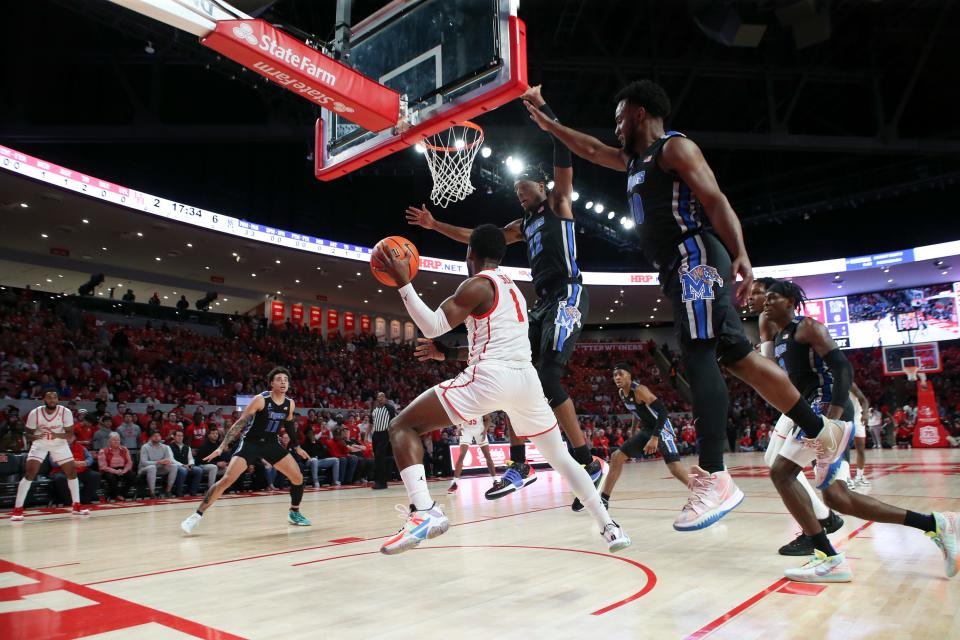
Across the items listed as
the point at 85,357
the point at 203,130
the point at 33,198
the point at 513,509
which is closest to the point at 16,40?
the point at 33,198

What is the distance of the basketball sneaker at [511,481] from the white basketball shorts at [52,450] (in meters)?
7.57

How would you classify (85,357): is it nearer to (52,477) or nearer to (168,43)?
(52,477)

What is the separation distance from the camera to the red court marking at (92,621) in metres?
2.79

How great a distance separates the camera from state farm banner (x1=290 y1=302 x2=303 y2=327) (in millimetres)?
30219

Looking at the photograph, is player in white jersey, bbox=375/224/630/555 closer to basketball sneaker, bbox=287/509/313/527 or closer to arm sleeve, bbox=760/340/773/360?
arm sleeve, bbox=760/340/773/360

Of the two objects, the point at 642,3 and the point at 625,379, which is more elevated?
the point at 642,3

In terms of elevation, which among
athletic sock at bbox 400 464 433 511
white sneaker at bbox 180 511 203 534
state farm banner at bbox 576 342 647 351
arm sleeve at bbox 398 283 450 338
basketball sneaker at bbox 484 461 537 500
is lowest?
white sneaker at bbox 180 511 203 534

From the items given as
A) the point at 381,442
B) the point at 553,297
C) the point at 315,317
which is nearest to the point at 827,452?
the point at 553,297

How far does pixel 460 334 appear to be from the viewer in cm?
3628

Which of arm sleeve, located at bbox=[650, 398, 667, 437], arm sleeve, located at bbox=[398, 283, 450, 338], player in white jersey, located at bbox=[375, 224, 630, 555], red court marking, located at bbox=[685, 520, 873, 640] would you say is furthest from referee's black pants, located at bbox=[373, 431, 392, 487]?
red court marking, located at bbox=[685, 520, 873, 640]

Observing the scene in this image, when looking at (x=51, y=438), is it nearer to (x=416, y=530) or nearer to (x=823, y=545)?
(x=416, y=530)

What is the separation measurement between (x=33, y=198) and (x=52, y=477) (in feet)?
36.5

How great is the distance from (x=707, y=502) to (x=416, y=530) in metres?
1.52

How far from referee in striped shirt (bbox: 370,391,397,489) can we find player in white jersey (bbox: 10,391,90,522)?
5092mm
